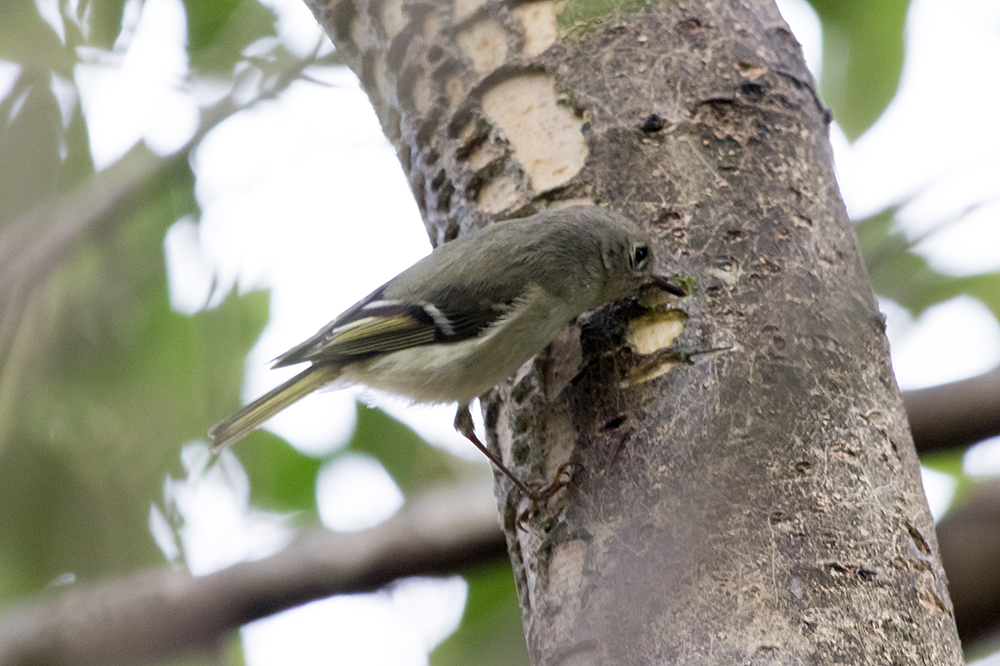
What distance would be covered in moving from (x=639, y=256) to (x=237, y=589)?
4.54 feet

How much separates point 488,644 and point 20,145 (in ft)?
6.22

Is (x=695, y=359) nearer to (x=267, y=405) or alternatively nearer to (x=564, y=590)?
(x=564, y=590)

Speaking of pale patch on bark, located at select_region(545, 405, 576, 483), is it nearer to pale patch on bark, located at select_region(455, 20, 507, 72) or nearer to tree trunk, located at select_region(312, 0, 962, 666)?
tree trunk, located at select_region(312, 0, 962, 666)

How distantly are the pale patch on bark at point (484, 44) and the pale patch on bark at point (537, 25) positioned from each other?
6 centimetres

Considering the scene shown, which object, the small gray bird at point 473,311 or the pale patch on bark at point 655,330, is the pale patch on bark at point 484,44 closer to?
the small gray bird at point 473,311

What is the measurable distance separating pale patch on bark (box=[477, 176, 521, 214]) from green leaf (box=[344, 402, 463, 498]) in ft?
4.30

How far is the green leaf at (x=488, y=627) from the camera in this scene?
2.73 m

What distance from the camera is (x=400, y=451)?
136 inches

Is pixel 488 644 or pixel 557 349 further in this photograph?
pixel 488 644

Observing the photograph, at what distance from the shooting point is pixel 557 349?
221 cm

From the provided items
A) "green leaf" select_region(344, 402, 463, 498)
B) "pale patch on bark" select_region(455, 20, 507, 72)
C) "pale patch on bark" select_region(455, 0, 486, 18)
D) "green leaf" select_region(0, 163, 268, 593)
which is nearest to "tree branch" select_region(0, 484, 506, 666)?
"green leaf" select_region(0, 163, 268, 593)

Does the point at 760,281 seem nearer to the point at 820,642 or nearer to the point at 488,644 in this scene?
the point at 820,642

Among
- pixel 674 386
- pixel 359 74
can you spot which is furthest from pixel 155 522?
pixel 359 74

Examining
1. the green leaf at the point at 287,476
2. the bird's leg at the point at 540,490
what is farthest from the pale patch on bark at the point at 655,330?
the green leaf at the point at 287,476
